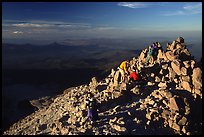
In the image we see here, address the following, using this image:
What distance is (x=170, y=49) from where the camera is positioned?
28359mm

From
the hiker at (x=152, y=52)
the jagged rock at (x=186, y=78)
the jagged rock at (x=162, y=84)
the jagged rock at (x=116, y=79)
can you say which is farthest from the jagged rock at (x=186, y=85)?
the jagged rock at (x=116, y=79)

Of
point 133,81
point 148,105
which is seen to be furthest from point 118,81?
point 148,105

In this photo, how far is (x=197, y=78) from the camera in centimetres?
2256

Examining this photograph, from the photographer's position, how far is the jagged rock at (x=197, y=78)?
22.2m

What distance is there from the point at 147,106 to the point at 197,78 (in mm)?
4752

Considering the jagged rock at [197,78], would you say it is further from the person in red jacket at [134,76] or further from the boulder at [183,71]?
the person in red jacket at [134,76]

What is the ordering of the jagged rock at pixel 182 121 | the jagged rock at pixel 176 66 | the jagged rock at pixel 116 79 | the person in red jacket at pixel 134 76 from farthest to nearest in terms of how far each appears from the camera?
1. the jagged rock at pixel 116 79
2. the jagged rock at pixel 176 66
3. the person in red jacket at pixel 134 76
4. the jagged rock at pixel 182 121

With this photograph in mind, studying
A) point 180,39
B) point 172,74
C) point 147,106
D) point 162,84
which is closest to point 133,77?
point 162,84

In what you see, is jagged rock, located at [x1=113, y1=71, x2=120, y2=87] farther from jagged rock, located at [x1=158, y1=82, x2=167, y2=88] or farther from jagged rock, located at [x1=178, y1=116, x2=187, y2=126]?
jagged rock, located at [x1=178, y1=116, x2=187, y2=126]

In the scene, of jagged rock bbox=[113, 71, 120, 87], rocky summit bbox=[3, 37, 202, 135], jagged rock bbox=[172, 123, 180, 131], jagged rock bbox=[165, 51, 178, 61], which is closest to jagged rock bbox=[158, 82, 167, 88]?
rocky summit bbox=[3, 37, 202, 135]

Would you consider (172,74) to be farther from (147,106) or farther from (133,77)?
(147,106)

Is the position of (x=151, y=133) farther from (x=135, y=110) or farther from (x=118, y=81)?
(x=118, y=81)

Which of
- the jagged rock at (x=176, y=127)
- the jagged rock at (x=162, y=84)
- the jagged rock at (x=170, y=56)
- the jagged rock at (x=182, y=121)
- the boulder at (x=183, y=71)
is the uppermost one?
the jagged rock at (x=170, y=56)

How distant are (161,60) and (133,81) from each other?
467cm
